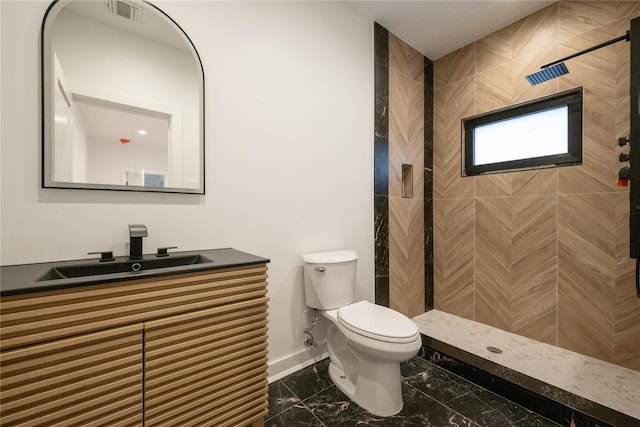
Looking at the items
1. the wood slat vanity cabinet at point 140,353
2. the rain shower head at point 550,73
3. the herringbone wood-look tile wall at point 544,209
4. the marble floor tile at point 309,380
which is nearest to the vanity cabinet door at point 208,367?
the wood slat vanity cabinet at point 140,353

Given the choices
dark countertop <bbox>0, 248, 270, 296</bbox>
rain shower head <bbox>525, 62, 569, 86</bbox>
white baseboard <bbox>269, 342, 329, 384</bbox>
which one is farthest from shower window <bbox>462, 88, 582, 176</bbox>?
dark countertop <bbox>0, 248, 270, 296</bbox>

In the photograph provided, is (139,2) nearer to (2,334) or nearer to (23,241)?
(23,241)

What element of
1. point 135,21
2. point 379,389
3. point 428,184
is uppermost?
point 135,21

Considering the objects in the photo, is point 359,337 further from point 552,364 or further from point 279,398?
point 552,364

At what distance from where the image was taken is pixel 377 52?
2.31 meters

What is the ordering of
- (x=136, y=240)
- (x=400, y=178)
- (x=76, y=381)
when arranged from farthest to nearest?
(x=400, y=178), (x=136, y=240), (x=76, y=381)

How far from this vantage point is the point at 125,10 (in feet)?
4.19

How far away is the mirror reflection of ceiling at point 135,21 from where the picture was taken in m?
1.20

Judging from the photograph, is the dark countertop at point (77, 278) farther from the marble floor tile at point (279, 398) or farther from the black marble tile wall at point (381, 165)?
the black marble tile wall at point (381, 165)

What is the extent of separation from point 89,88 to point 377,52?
2.05 meters

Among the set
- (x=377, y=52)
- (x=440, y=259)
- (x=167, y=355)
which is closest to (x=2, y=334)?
(x=167, y=355)

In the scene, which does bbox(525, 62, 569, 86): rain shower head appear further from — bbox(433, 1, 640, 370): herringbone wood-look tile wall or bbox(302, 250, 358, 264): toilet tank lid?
bbox(302, 250, 358, 264): toilet tank lid

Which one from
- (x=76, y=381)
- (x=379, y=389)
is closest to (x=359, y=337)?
(x=379, y=389)

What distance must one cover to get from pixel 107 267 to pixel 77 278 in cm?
30
